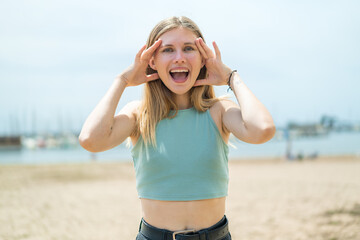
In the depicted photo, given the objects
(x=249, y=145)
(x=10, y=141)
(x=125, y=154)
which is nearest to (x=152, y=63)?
(x=125, y=154)

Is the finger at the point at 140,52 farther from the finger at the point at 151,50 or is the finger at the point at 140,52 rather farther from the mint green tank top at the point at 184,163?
the mint green tank top at the point at 184,163

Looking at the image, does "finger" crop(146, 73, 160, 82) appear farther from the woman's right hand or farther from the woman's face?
the woman's face

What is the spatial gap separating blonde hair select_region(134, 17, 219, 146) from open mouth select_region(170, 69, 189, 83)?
0.47ft

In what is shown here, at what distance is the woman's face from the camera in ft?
7.34

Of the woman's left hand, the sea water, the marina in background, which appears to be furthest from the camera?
the marina in background

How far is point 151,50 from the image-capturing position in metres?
2.28

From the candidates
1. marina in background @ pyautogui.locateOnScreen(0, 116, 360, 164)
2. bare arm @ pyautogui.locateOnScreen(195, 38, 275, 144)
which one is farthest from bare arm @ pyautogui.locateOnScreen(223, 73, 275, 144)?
marina in background @ pyautogui.locateOnScreen(0, 116, 360, 164)

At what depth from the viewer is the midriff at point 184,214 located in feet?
6.97

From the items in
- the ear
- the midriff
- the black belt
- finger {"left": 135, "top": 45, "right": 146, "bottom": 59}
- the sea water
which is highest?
finger {"left": 135, "top": 45, "right": 146, "bottom": 59}

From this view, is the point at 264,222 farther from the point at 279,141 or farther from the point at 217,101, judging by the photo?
the point at 279,141

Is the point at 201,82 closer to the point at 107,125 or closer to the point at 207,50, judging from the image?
the point at 207,50

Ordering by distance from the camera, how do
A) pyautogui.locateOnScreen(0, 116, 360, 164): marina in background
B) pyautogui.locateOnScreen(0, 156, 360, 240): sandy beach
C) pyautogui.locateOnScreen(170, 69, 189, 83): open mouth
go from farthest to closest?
pyautogui.locateOnScreen(0, 116, 360, 164): marina in background < pyautogui.locateOnScreen(0, 156, 360, 240): sandy beach < pyautogui.locateOnScreen(170, 69, 189, 83): open mouth

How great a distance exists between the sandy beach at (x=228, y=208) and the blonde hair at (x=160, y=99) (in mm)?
4915

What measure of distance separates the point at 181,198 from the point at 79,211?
7785mm
